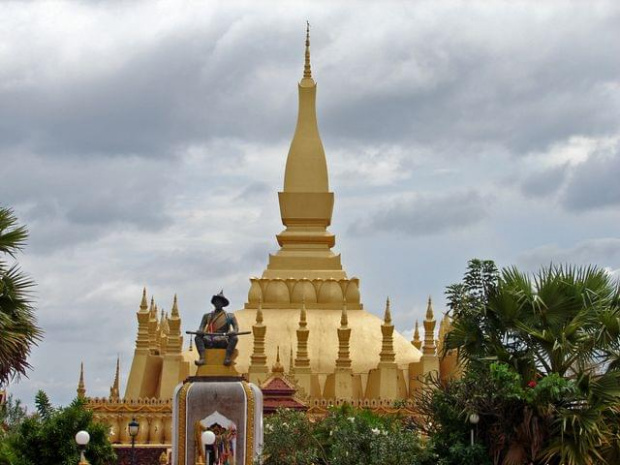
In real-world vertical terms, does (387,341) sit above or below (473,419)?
above

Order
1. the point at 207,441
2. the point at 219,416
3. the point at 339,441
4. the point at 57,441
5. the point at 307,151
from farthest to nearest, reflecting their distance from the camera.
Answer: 1. the point at 307,151
2. the point at 219,416
3. the point at 57,441
4. the point at 339,441
5. the point at 207,441

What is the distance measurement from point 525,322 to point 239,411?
250 inches

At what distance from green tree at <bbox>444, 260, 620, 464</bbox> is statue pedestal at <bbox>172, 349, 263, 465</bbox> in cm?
470

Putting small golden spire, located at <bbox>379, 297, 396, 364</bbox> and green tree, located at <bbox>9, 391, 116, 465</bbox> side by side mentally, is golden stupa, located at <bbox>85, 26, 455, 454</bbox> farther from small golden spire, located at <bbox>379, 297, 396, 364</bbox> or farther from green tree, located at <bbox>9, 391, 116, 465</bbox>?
green tree, located at <bbox>9, 391, 116, 465</bbox>

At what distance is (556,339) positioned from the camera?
31.3 meters

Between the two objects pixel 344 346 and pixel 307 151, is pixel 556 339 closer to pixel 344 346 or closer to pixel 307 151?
pixel 344 346

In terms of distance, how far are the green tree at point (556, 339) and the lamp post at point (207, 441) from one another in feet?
15.1

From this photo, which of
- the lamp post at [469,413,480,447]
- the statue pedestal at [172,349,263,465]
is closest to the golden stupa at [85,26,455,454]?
the statue pedestal at [172,349,263,465]

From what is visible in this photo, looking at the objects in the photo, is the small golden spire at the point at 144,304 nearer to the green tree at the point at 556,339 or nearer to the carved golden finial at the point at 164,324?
the carved golden finial at the point at 164,324

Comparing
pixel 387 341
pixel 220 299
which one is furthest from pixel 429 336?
pixel 220 299

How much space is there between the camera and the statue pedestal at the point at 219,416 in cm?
3512

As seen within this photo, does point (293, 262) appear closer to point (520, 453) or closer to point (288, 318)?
point (288, 318)

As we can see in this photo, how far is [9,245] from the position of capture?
3041 cm

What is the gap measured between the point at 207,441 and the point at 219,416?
5393mm
